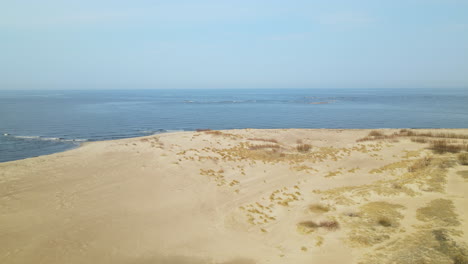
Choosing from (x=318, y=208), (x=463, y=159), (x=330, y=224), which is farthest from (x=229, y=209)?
(x=463, y=159)

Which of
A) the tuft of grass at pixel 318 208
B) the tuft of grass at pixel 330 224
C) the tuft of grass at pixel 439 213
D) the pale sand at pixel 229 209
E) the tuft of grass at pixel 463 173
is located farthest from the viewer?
the tuft of grass at pixel 463 173

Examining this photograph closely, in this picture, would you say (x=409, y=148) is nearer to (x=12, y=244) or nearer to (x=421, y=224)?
(x=421, y=224)

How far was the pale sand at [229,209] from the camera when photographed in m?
7.59

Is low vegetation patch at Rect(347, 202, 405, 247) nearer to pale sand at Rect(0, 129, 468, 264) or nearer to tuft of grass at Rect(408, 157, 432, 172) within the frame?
pale sand at Rect(0, 129, 468, 264)

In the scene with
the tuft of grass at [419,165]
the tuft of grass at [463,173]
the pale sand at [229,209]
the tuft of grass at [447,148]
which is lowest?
the pale sand at [229,209]

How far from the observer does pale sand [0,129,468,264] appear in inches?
299

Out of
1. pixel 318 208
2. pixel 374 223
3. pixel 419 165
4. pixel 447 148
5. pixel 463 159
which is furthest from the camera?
pixel 447 148

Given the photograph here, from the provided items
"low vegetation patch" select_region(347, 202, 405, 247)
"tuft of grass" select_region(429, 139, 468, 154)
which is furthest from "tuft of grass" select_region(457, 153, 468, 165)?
"low vegetation patch" select_region(347, 202, 405, 247)

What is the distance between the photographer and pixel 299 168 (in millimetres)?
→ 15938

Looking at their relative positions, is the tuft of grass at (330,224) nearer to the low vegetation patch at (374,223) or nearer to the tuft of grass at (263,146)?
the low vegetation patch at (374,223)

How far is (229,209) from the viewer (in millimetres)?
10922

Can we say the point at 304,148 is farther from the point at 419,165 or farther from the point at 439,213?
the point at 439,213

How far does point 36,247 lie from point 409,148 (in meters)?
24.3

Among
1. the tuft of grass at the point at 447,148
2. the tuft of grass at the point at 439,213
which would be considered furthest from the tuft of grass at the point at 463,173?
the tuft of grass at the point at 447,148
